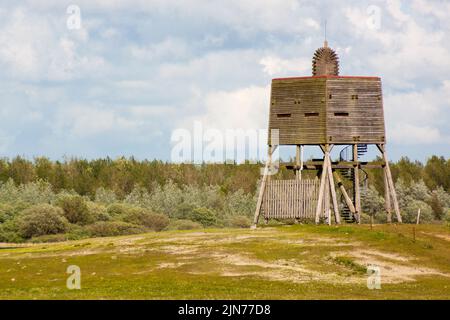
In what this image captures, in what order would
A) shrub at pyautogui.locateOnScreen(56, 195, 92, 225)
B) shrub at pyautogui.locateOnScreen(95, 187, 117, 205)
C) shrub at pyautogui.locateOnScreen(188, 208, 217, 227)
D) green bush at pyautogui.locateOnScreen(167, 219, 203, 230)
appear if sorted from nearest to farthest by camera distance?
shrub at pyautogui.locateOnScreen(56, 195, 92, 225), green bush at pyautogui.locateOnScreen(167, 219, 203, 230), shrub at pyautogui.locateOnScreen(188, 208, 217, 227), shrub at pyautogui.locateOnScreen(95, 187, 117, 205)

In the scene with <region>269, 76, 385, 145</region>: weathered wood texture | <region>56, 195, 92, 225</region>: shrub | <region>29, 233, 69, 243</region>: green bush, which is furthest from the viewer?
<region>56, 195, 92, 225</region>: shrub

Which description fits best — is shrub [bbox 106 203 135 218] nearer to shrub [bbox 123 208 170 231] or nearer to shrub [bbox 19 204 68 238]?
shrub [bbox 123 208 170 231]

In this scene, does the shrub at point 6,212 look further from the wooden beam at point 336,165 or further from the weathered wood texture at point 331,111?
the weathered wood texture at point 331,111

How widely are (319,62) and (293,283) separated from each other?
1465 inches

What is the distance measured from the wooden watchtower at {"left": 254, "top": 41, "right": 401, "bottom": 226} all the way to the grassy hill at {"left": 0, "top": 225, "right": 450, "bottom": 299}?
5.75m

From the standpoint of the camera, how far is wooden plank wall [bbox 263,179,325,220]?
72312mm

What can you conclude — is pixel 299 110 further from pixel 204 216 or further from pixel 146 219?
pixel 204 216

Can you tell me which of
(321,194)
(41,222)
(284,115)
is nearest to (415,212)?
(321,194)

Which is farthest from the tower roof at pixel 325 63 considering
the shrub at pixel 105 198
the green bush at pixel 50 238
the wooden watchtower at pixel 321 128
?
the shrub at pixel 105 198

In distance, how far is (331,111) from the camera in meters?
71.1

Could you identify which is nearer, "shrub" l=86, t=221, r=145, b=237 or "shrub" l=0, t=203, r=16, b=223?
"shrub" l=86, t=221, r=145, b=237

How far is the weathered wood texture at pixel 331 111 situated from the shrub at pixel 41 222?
40581mm

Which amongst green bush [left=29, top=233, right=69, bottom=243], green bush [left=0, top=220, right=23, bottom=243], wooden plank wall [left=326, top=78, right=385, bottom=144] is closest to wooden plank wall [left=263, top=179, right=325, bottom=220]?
wooden plank wall [left=326, top=78, right=385, bottom=144]

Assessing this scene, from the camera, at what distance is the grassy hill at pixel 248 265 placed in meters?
37.7
